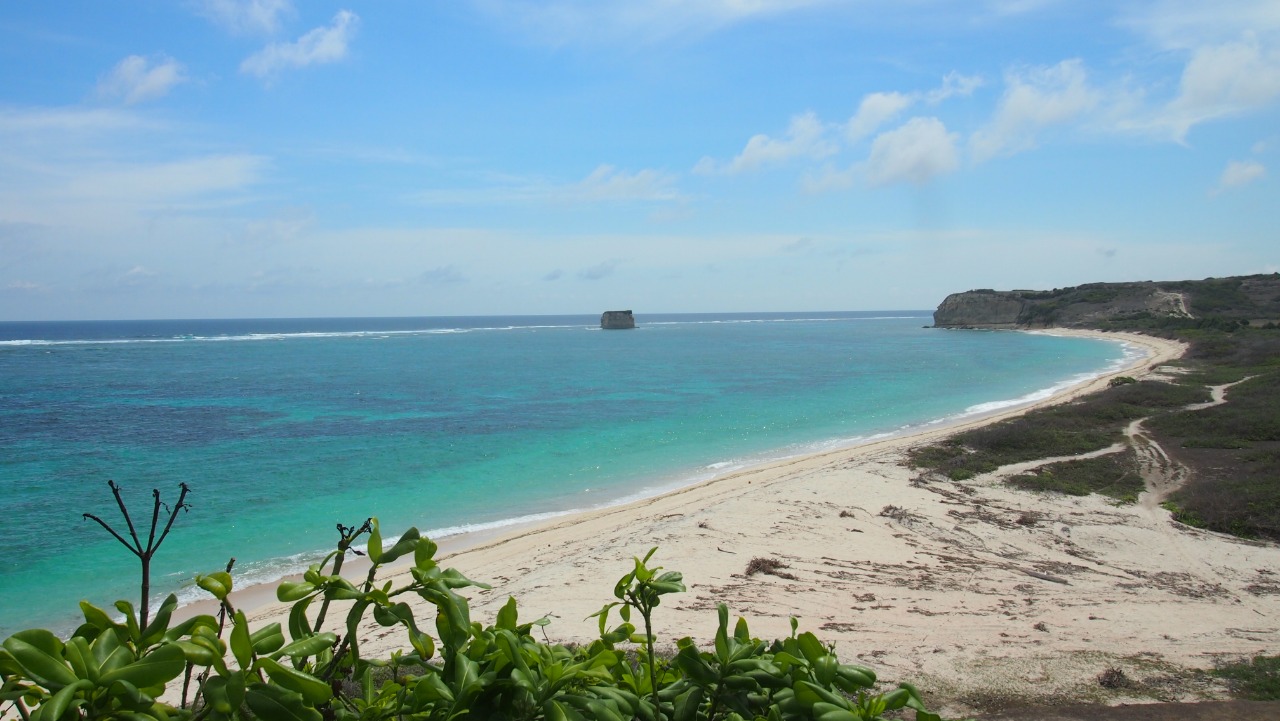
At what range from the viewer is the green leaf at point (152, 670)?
127 cm

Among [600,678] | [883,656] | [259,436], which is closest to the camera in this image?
[600,678]

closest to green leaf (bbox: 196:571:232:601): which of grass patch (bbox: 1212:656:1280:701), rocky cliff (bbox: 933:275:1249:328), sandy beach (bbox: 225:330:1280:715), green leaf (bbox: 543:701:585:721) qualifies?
green leaf (bbox: 543:701:585:721)

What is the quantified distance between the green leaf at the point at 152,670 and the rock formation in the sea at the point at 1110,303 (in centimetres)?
9726

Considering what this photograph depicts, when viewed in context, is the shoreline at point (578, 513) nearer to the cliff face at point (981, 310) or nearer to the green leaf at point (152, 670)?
the green leaf at point (152, 670)

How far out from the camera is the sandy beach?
7.39 meters

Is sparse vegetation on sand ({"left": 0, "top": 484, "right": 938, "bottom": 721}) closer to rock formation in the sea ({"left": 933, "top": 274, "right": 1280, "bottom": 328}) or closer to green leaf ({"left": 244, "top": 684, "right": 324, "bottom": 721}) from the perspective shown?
green leaf ({"left": 244, "top": 684, "right": 324, "bottom": 721})

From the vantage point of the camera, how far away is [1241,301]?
3433 inches

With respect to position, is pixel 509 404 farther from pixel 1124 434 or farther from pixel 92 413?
pixel 1124 434

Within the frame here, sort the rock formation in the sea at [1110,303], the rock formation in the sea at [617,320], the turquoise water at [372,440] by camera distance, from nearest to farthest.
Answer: the turquoise water at [372,440], the rock formation in the sea at [1110,303], the rock formation in the sea at [617,320]

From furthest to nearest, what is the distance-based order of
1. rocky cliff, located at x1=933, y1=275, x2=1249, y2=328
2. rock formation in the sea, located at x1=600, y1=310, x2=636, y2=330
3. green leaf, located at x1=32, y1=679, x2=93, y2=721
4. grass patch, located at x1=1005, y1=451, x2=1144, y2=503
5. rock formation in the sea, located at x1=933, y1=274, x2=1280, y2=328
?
rock formation in the sea, located at x1=600, y1=310, x2=636, y2=330 < rocky cliff, located at x1=933, y1=275, x2=1249, y2=328 < rock formation in the sea, located at x1=933, y1=274, x2=1280, y2=328 < grass patch, located at x1=1005, y1=451, x2=1144, y2=503 < green leaf, located at x1=32, y1=679, x2=93, y2=721

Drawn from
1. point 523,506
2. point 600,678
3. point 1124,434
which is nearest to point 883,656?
point 600,678

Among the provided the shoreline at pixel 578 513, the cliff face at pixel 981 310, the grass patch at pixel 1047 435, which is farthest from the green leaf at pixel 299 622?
the cliff face at pixel 981 310

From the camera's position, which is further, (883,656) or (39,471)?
(39,471)

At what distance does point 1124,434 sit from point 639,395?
77.8 feet
